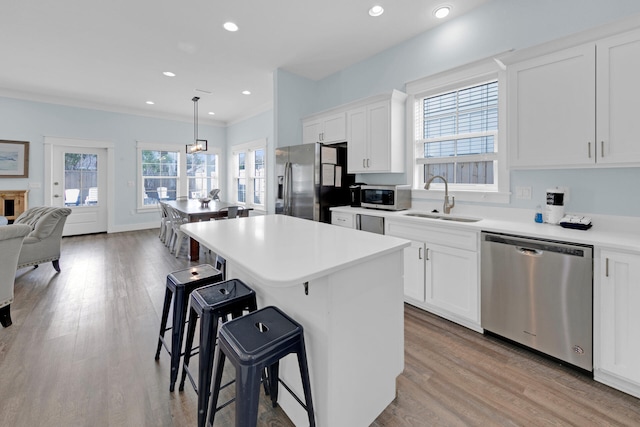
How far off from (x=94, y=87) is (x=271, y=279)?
657cm

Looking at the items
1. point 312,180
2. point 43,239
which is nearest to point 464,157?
point 312,180

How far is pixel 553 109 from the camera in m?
2.16

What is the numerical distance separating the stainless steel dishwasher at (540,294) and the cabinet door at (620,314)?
65 mm

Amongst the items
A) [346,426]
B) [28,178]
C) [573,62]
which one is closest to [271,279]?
[346,426]

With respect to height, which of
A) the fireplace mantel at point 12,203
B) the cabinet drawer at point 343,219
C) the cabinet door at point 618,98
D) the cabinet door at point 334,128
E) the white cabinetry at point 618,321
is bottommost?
the white cabinetry at point 618,321

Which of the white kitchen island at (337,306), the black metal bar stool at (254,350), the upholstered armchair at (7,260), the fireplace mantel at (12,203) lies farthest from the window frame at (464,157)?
the fireplace mantel at (12,203)

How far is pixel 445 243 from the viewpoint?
2547mm

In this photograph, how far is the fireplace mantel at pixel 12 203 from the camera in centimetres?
548

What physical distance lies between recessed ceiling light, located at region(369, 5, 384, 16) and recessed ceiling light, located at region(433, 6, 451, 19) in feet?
1.80

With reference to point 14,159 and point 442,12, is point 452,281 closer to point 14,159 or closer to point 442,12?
point 442,12

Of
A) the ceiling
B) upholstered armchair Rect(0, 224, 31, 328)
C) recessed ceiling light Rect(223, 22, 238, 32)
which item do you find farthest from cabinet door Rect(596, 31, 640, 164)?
upholstered armchair Rect(0, 224, 31, 328)

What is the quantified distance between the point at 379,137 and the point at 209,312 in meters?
2.83

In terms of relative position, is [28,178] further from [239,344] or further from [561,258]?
[561,258]

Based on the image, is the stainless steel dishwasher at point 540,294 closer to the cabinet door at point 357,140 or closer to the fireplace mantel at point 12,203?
the cabinet door at point 357,140
